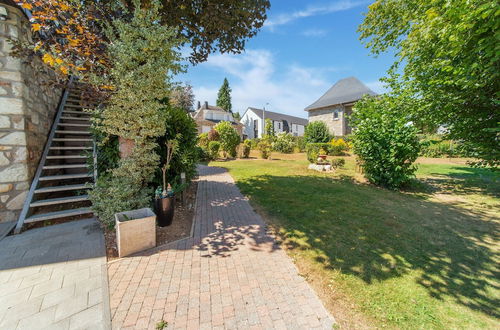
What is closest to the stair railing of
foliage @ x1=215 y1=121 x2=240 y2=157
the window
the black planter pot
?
the black planter pot

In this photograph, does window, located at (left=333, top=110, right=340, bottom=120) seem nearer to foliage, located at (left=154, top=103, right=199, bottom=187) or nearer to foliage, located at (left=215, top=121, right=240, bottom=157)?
foliage, located at (left=215, top=121, right=240, bottom=157)

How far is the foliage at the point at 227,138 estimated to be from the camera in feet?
54.3

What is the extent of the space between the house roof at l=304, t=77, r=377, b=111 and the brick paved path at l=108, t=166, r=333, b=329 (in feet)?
88.8

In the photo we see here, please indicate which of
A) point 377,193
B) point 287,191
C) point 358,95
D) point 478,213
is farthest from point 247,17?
point 358,95

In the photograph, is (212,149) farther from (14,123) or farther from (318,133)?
(318,133)

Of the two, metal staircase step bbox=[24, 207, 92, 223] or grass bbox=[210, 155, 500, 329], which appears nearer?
grass bbox=[210, 155, 500, 329]

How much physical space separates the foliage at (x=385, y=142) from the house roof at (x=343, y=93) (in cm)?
1946

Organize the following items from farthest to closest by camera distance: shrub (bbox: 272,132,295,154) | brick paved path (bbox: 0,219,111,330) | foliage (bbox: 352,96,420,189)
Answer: shrub (bbox: 272,132,295,154)
foliage (bbox: 352,96,420,189)
brick paved path (bbox: 0,219,111,330)

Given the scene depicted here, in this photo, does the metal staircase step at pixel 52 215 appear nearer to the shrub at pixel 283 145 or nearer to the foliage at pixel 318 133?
the shrub at pixel 283 145

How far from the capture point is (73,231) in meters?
3.70

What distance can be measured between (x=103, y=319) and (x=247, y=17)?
22.6 feet

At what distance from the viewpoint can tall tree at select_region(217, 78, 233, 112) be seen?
4996 centimetres

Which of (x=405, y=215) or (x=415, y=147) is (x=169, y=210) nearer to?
(x=405, y=215)

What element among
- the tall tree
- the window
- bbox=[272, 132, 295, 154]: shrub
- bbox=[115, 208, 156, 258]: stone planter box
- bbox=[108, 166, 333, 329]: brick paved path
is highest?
the tall tree
